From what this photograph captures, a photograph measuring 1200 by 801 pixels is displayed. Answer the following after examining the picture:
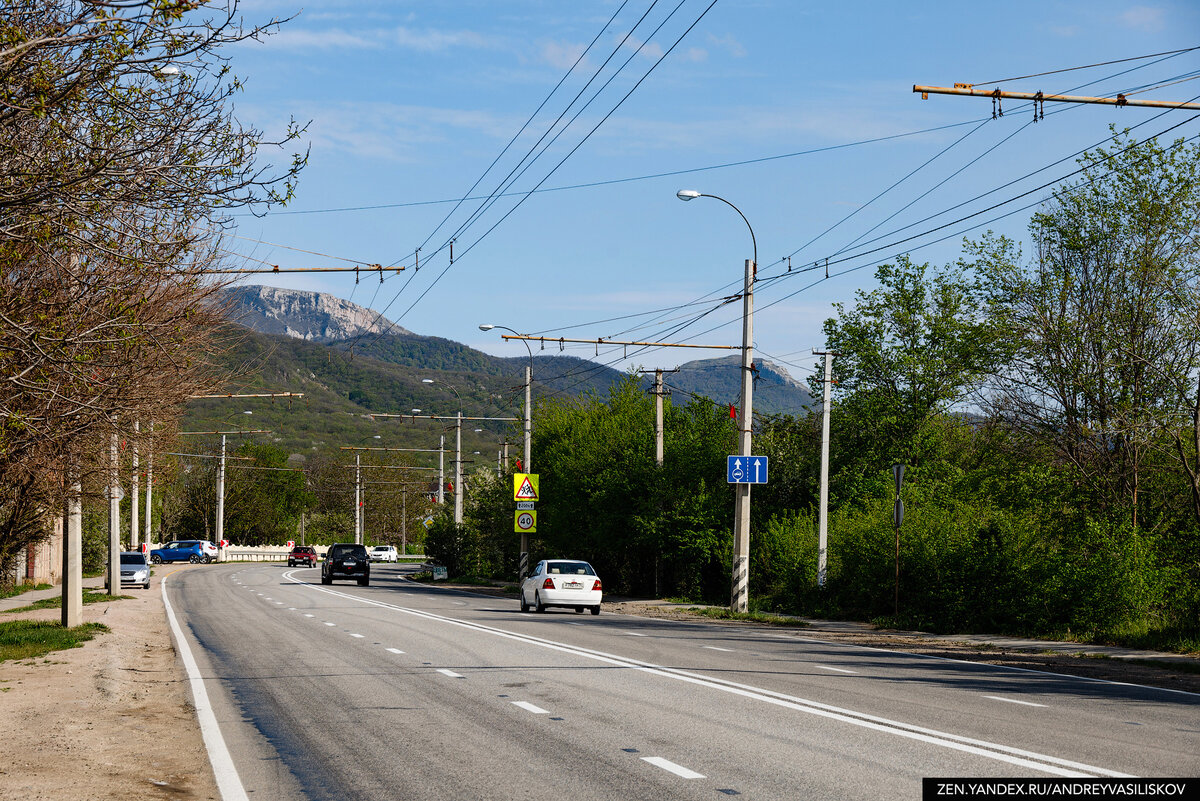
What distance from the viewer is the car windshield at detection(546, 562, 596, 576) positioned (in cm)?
3278

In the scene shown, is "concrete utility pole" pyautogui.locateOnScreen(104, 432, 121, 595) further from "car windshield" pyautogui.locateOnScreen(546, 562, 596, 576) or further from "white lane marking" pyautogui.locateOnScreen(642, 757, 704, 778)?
"white lane marking" pyautogui.locateOnScreen(642, 757, 704, 778)

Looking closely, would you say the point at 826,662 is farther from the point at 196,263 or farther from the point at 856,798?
the point at 196,263

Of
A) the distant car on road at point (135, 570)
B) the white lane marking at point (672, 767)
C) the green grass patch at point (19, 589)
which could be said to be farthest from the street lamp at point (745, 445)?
the distant car on road at point (135, 570)

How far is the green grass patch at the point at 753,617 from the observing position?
92.8 ft

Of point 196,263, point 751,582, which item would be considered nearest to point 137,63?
point 196,263

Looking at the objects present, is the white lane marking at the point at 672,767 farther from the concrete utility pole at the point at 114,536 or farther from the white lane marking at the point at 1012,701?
the concrete utility pole at the point at 114,536

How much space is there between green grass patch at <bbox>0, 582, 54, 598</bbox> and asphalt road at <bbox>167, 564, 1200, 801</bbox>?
77.4ft

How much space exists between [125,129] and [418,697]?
6911mm

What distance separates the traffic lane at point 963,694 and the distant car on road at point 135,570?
31455mm

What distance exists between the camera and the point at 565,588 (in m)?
32.2

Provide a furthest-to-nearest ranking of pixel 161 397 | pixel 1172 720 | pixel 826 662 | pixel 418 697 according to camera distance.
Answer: pixel 161 397
pixel 826 662
pixel 418 697
pixel 1172 720

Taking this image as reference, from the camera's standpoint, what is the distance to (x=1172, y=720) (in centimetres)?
1134

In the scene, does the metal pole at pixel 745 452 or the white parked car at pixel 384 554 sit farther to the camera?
the white parked car at pixel 384 554

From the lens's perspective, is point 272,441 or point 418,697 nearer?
point 418,697
